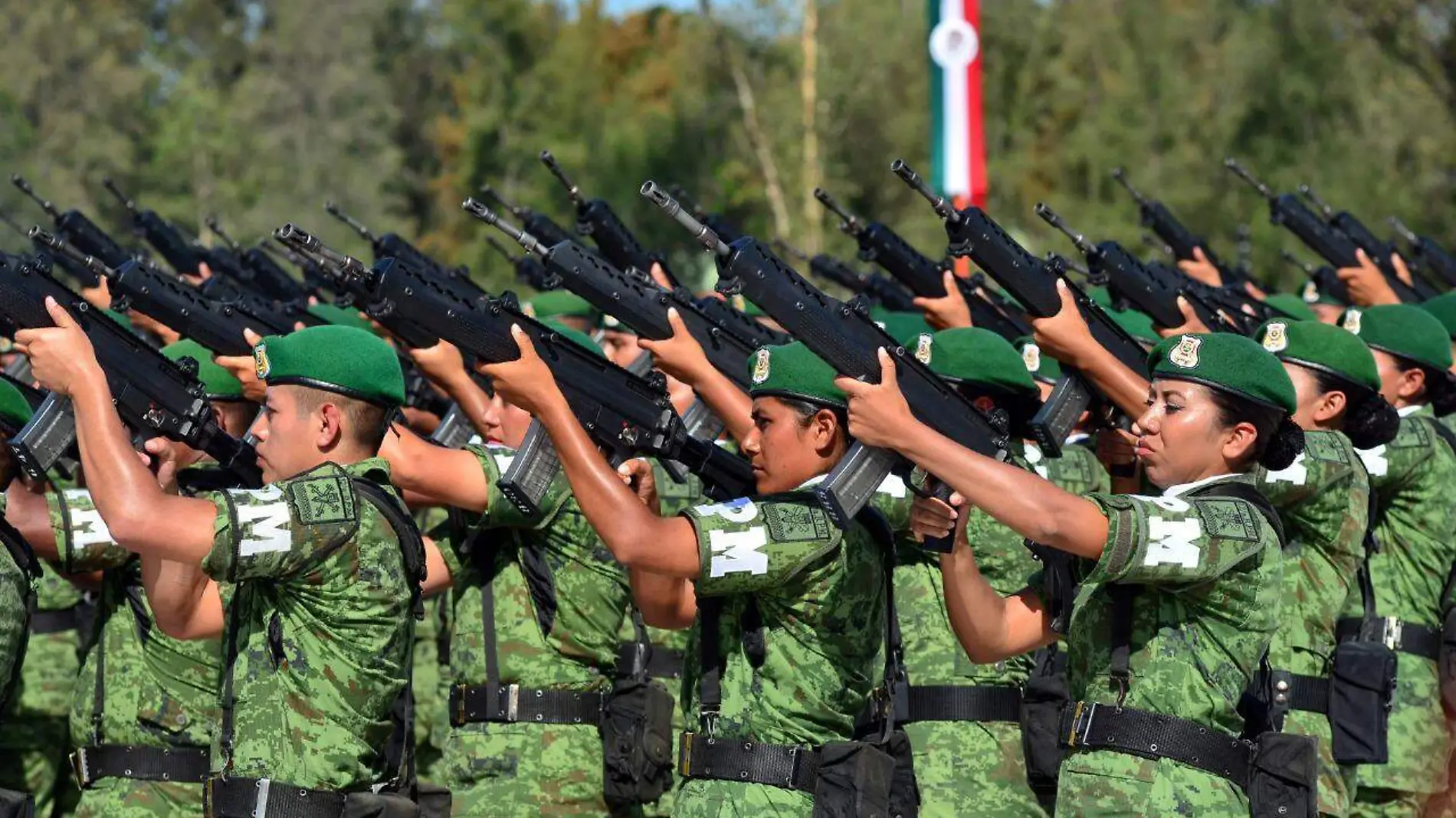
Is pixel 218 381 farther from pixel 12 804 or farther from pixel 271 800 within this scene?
pixel 271 800

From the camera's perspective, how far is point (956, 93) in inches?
808

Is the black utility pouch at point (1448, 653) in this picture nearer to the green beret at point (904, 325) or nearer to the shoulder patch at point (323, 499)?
the green beret at point (904, 325)

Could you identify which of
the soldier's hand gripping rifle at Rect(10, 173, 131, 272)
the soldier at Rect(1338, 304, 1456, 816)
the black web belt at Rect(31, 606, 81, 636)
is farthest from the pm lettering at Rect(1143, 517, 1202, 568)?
the soldier's hand gripping rifle at Rect(10, 173, 131, 272)

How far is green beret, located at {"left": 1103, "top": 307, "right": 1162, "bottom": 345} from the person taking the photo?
957 centimetres

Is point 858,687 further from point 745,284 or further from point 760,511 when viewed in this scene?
point 745,284

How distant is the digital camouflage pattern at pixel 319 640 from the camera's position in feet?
17.9

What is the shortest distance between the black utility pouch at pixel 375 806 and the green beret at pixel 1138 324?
4.84 metres

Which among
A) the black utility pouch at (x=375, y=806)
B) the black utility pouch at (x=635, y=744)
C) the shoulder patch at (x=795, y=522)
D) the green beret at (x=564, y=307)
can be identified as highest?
the green beret at (x=564, y=307)

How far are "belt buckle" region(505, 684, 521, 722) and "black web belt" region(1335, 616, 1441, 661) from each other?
3079 millimetres

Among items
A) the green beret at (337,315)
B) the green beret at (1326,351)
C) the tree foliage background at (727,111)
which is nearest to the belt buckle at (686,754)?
the green beret at (1326,351)

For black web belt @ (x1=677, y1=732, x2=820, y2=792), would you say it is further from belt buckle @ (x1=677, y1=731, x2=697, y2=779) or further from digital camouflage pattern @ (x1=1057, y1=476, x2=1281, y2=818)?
digital camouflage pattern @ (x1=1057, y1=476, x2=1281, y2=818)

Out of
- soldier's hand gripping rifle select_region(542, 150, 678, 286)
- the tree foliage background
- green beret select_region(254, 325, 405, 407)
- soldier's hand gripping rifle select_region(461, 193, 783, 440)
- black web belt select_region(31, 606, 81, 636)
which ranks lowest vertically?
black web belt select_region(31, 606, 81, 636)

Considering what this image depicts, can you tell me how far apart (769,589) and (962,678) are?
2.05 m

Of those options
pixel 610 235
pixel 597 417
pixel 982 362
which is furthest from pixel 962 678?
pixel 610 235
